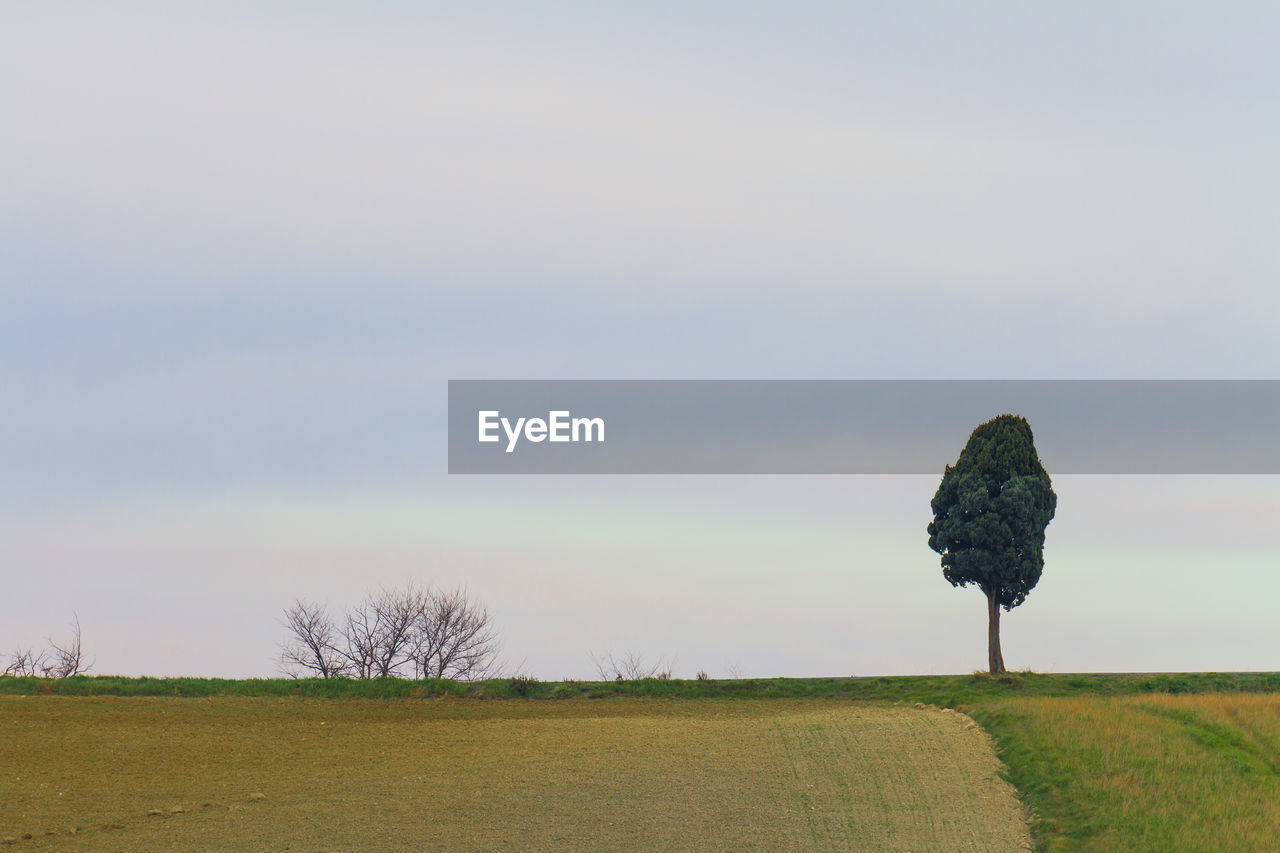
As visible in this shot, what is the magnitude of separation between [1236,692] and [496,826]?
20730 mm

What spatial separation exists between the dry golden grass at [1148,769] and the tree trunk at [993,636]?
657 centimetres

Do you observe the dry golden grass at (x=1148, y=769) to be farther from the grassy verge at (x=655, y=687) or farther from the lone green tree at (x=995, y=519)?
the lone green tree at (x=995, y=519)

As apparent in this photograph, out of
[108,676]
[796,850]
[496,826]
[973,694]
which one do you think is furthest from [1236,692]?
[108,676]

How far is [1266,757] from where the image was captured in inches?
891

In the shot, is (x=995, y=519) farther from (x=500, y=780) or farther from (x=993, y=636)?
(x=500, y=780)

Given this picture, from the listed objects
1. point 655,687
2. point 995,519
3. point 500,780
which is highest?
point 995,519

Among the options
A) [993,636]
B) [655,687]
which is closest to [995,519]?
[993,636]

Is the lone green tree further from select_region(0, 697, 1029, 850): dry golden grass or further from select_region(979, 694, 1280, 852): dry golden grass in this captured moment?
select_region(0, 697, 1029, 850): dry golden grass

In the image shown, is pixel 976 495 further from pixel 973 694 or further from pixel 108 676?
pixel 108 676

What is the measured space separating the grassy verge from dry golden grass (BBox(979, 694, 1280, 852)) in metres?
3.93

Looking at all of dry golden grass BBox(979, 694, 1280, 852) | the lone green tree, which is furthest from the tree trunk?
dry golden grass BBox(979, 694, 1280, 852)

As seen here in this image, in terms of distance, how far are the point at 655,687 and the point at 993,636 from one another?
9.85 metres

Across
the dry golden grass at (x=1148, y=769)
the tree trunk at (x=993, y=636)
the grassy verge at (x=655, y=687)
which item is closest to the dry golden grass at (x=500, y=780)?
the dry golden grass at (x=1148, y=769)

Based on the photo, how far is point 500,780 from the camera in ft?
66.4
